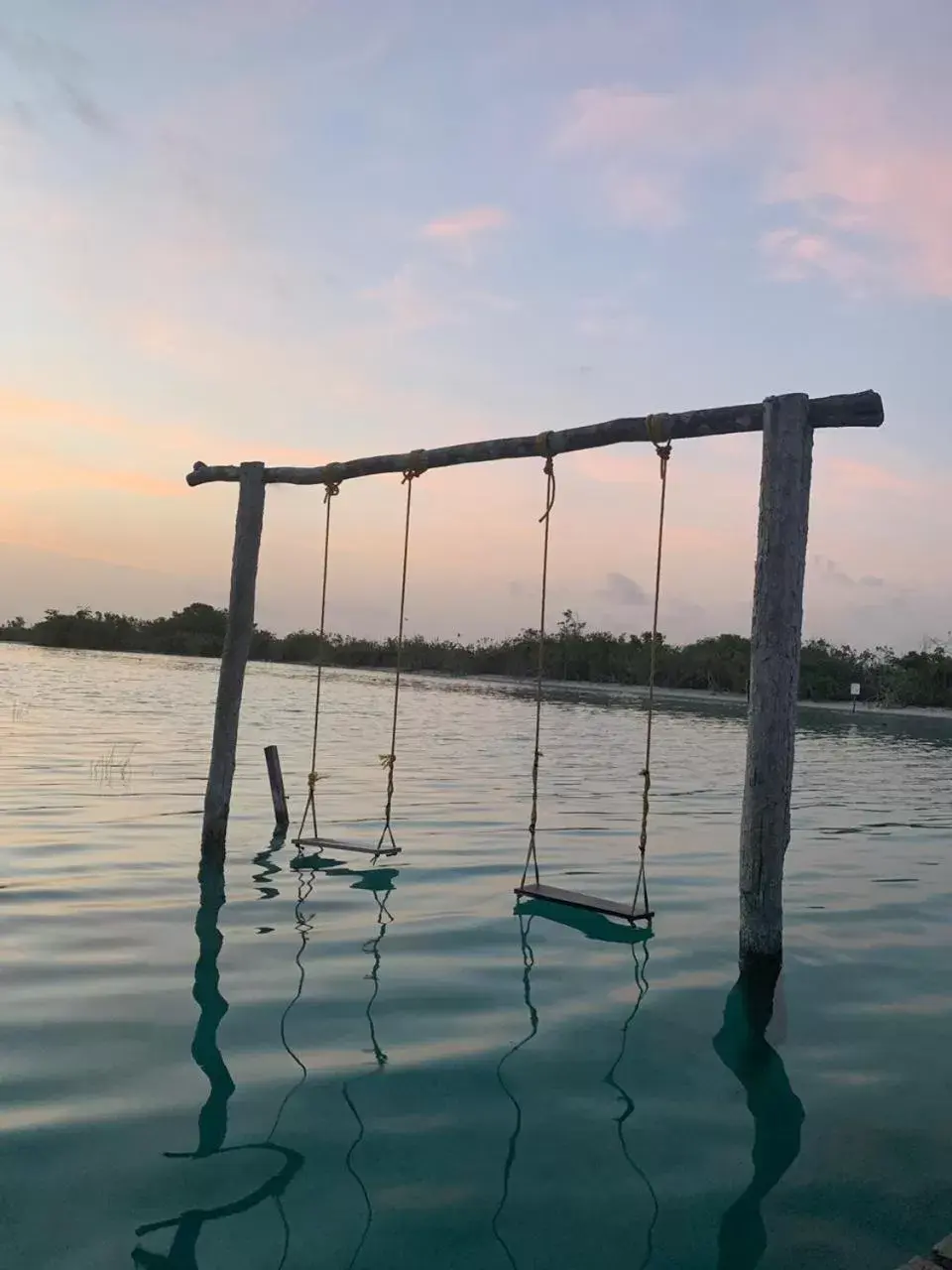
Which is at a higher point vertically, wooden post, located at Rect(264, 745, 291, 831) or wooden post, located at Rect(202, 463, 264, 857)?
wooden post, located at Rect(202, 463, 264, 857)

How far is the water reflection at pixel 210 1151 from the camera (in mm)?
3043

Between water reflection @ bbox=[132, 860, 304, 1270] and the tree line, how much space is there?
28.6 m

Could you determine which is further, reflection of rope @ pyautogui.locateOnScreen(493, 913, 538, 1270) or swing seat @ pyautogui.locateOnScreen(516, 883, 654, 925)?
swing seat @ pyautogui.locateOnScreen(516, 883, 654, 925)

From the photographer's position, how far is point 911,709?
5841cm

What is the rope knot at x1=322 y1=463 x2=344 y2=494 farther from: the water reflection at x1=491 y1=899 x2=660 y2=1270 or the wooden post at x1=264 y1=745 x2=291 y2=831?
the water reflection at x1=491 y1=899 x2=660 y2=1270

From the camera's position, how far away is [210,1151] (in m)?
3.60

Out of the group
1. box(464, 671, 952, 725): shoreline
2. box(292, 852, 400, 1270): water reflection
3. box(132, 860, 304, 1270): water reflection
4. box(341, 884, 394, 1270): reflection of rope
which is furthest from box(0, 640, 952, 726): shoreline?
box(132, 860, 304, 1270): water reflection

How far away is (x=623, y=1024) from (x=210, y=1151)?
234cm

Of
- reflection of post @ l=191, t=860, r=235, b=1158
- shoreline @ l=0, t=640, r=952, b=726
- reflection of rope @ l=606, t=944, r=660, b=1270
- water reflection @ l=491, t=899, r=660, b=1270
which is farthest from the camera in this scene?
shoreline @ l=0, t=640, r=952, b=726

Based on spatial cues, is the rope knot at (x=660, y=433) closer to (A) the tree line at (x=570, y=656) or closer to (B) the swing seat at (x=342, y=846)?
(B) the swing seat at (x=342, y=846)

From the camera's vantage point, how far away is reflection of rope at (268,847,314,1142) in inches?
160

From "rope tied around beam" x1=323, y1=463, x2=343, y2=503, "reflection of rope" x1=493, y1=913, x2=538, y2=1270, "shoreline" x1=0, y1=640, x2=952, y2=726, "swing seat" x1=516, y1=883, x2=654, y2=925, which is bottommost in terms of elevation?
"reflection of rope" x1=493, y1=913, x2=538, y2=1270

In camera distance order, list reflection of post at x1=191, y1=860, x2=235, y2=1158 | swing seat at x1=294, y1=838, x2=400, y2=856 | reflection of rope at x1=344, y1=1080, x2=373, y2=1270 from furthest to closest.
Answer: swing seat at x1=294, y1=838, x2=400, y2=856, reflection of post at x1=191, y1=860, x2=235, y2=1158, reflection of rope at x1=344, y1=1080, x2=373, y2=1270

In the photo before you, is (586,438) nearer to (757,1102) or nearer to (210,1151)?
(757,1102)
